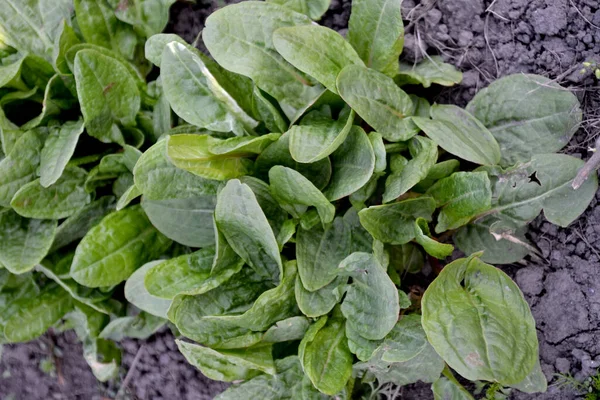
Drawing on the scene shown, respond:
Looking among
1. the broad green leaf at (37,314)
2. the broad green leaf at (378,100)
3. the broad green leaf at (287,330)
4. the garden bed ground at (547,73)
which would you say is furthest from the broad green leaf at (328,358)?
the broad green leaf at (37,314)

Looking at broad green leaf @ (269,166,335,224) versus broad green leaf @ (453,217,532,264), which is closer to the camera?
broad green leaf @ (269,166,335,224)

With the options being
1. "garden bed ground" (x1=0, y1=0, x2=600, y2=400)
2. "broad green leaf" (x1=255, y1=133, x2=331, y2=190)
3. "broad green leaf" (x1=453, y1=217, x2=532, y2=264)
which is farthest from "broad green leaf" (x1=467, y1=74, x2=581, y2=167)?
"broad green leaf" (x1=255, y1=133, x2=331, y2=190)

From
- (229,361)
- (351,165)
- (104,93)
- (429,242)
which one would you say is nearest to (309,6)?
(351,165)

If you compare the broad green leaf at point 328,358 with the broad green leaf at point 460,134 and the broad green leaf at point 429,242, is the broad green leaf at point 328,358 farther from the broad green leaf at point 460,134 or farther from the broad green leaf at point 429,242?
the broad green leaf at point 460,134

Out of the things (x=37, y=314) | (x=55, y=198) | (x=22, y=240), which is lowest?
(x=37, y=314)

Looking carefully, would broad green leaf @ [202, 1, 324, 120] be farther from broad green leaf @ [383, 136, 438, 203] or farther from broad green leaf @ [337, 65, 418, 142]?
broad green leaf @ [383, 136, 438, 203]

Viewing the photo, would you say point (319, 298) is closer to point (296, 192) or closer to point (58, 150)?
point (296, 192)
